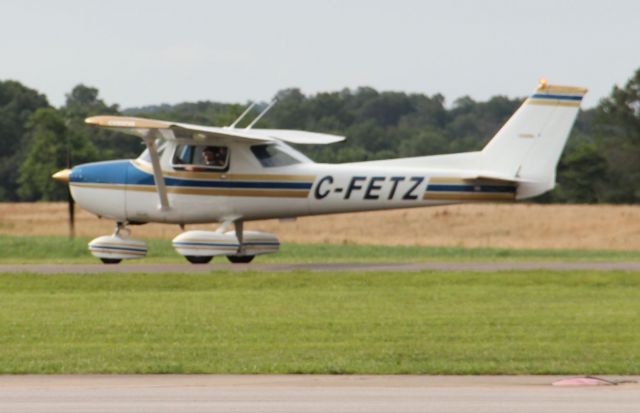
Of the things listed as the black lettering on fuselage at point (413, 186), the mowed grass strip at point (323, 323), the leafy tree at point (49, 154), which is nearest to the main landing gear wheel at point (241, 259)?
the black lettering on fuselage at point (413, 186)

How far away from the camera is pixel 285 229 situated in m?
51.2

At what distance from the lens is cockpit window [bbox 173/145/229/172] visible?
28.8 meters

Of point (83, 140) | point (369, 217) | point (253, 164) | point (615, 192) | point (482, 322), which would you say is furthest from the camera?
point (615, 192)

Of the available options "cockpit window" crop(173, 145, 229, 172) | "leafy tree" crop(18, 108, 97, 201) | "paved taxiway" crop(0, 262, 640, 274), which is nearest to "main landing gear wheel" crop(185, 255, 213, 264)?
"paved taxiway" crop(0, 262, 640, 274)

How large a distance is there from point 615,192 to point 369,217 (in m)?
25.2

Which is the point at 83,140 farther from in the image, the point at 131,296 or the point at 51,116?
the point at 131,296

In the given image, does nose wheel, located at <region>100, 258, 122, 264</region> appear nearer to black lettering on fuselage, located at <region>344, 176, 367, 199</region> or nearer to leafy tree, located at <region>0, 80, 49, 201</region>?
black lettering on fuselage, located at <region>344, 176, 367, 199</region>

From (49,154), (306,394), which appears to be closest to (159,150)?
(306,394)

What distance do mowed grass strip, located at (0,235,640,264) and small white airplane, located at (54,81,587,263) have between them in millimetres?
1685

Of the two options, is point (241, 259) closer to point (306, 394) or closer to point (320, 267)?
point (320, 267)

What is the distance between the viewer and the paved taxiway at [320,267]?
25.8 m

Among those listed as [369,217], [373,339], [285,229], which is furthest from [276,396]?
[369,217]

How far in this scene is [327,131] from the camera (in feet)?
326

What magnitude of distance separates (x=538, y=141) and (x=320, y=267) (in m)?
4.84
